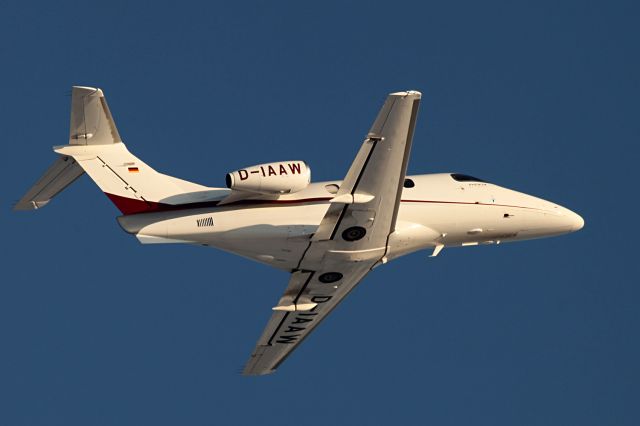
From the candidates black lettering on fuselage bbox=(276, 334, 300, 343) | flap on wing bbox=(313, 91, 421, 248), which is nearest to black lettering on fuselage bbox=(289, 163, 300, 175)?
flap on wing bbox=(313, 91, 421, 248)

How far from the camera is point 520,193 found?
38.2 m

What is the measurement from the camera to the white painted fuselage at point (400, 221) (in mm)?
33406

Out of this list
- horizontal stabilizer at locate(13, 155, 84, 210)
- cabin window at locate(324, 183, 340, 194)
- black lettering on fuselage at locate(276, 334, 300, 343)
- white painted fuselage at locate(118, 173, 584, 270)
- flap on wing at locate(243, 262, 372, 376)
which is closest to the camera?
horizontal stabilizer at locate(13, 155, 84, 210)

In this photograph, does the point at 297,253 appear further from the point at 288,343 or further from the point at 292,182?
the point at 288,343

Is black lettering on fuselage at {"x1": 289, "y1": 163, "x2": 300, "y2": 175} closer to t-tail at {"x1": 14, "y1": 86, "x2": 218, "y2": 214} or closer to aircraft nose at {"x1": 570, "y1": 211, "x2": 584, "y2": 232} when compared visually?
t-tail at {"x1": 14, "y1": 86, "x2": 218, "y2": 214}

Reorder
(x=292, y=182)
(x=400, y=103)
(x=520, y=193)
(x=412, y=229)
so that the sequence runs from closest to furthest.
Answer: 1. (x=400, y=103)
2. (x=292, y=182)
3. (x=412, y=229)
4. (x=520, y=193)

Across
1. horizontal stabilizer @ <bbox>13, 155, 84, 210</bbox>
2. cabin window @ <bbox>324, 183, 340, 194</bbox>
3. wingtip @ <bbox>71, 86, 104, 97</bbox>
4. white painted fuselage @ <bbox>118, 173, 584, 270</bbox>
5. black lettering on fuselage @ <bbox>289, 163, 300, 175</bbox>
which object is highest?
wingtip @ <bbox>71, 86, 104, 97</bbox>

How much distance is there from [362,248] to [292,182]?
3226mm

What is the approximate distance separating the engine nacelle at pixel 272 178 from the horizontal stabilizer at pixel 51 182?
4.61 meters

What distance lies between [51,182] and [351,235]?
8.42 metres

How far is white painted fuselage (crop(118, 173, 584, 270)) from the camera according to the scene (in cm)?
3341

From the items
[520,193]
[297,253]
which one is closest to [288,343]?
[297,253]

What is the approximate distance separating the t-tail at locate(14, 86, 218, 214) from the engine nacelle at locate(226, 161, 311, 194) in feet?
6.71

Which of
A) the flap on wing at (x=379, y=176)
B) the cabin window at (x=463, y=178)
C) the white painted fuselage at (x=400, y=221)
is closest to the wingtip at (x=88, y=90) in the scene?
the white painted fuselage at (x=400, y=221)
